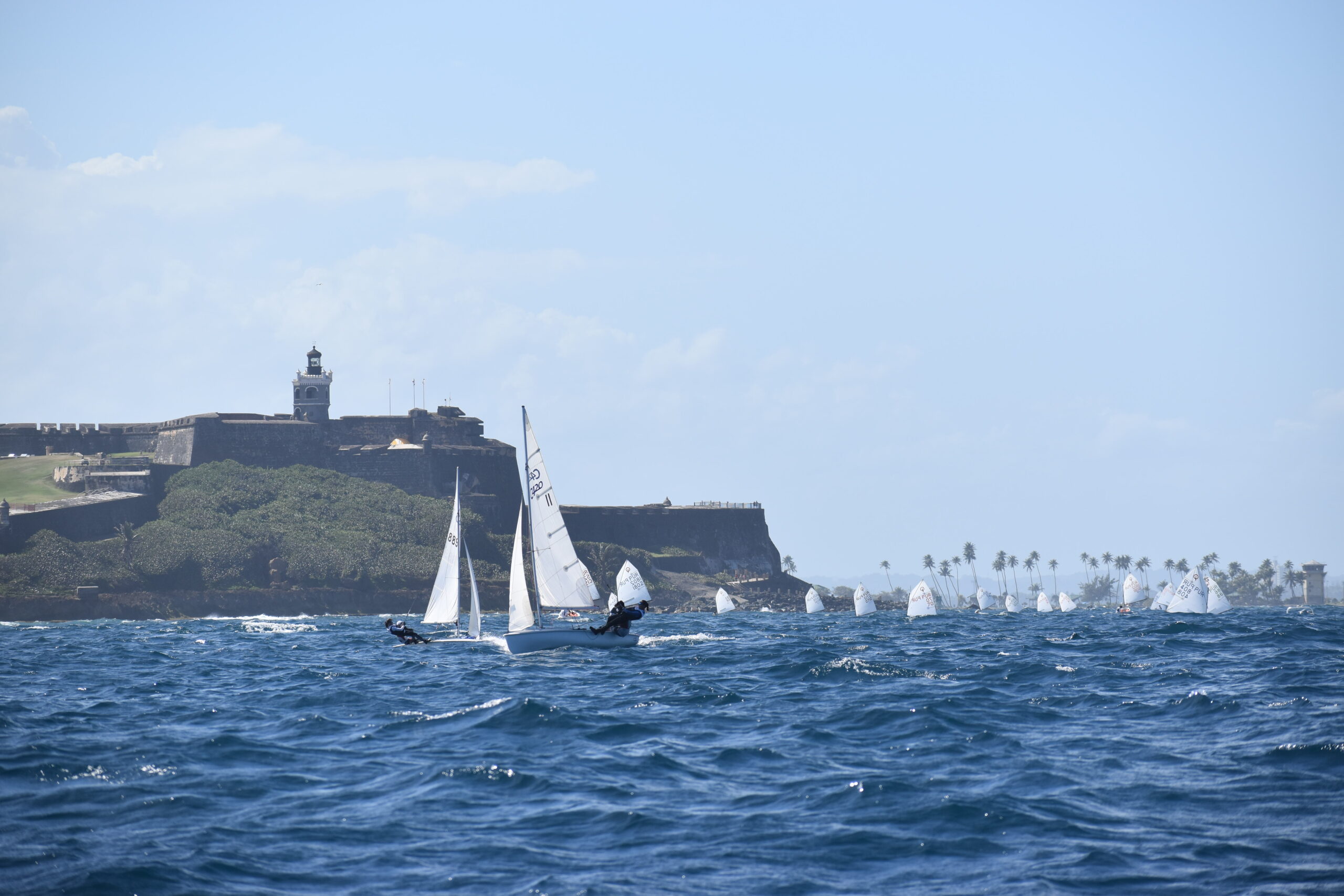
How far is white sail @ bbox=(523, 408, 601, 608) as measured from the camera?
1201 inches

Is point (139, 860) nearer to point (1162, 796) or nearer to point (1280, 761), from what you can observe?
point (1162, 796)

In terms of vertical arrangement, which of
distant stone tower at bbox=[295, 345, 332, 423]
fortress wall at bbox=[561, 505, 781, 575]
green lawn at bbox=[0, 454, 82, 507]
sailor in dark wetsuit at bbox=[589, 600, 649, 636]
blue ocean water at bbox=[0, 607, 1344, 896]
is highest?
distant stone tower at bbox=[295, 345, 332, 423]

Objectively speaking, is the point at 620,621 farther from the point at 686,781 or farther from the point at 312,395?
the point at 312,395

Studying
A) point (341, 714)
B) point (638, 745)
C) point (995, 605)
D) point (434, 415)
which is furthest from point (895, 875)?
point (995, 605)

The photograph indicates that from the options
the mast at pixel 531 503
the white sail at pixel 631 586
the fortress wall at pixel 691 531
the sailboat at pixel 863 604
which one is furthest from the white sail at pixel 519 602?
the fortress wall at pixel 691 531

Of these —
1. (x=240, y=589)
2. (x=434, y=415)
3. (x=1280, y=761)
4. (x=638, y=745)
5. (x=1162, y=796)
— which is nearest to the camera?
(x=1162, y=796)

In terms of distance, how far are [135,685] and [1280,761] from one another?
21.3 m

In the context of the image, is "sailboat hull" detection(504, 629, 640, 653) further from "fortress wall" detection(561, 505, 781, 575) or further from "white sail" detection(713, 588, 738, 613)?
"fortress wall" detection(561, 505, 781, 575)

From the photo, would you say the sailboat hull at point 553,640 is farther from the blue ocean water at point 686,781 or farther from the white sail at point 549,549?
the blue ocean water at point 686,781

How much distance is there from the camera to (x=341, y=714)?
19578 mm

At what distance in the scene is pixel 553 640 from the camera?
30.8 m

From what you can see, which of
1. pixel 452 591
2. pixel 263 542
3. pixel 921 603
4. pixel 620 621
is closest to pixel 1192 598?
pixel 921 603

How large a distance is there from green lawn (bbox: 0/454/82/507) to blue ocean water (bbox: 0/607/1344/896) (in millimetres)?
61671

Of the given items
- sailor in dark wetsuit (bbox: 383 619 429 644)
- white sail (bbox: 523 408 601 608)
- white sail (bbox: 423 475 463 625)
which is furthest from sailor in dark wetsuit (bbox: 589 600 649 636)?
sailor in dark wetsuit (bbox: 383 619 429 644)
